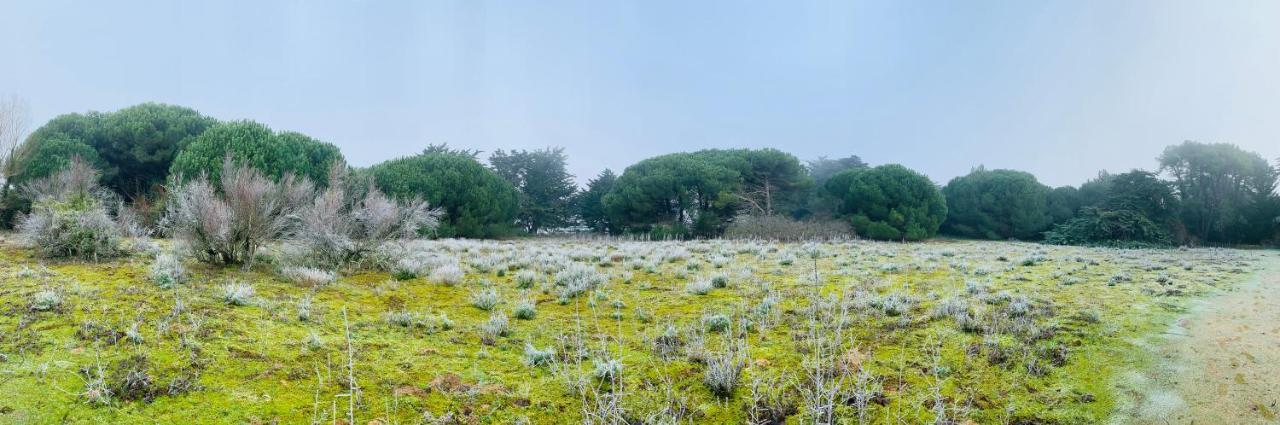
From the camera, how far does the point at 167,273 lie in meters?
6.71

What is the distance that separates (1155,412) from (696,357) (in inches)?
123

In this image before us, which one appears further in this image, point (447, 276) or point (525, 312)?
point (447, 276)

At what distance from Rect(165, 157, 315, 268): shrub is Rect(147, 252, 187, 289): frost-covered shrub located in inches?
25.9

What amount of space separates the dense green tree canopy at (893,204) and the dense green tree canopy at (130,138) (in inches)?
1426

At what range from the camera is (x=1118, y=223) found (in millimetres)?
31891

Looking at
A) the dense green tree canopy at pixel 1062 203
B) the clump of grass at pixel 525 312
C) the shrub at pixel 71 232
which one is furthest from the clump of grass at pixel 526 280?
the dense green tree canopy at pixel 1062 203

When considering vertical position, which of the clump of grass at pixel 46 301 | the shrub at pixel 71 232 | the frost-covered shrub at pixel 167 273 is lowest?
the clump of grass at pixel 46 301

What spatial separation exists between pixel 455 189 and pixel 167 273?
85.2 ft

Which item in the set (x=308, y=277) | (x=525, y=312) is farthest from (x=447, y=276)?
(x=525, y=312)

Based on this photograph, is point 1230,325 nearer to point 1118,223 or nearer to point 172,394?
point 172,394

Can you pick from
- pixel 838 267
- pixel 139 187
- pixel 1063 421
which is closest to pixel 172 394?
pixel 1063 421

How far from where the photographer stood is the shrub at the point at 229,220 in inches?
332

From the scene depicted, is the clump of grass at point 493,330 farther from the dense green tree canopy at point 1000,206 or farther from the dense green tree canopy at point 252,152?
the dense green tree canopy at point 1000,206

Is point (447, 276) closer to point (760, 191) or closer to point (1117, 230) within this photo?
point (760, 191)
